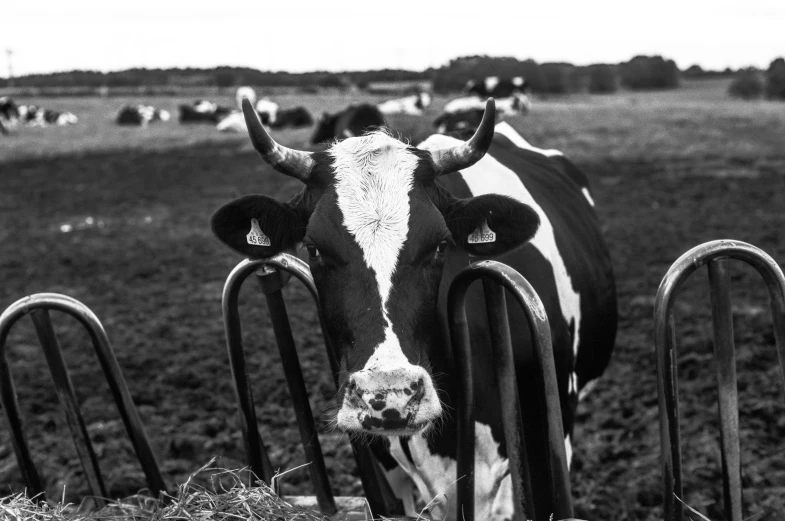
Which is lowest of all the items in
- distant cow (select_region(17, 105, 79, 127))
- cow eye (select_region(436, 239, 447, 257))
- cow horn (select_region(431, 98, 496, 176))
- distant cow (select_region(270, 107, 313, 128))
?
cow eye (select_region(436, 239, 447, 257))

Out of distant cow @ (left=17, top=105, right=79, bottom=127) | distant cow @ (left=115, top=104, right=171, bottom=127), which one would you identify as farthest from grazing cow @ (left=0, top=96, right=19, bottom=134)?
distant cow @ (left=115, top=104, right=171, bottom=127)

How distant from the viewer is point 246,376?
3.25 meters

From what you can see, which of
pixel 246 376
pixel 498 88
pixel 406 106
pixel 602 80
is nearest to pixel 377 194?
pixel 246 376

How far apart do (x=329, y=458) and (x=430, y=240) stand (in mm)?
2547

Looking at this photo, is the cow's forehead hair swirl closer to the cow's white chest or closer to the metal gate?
the metal gate

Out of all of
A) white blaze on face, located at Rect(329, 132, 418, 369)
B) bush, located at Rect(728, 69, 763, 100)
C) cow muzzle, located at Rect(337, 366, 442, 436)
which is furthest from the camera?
bush, located at Rect(728, 69, 763, 100)

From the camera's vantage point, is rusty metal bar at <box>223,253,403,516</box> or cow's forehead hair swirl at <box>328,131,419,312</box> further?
rusty metal bar at <box>223,253,403,516</box>

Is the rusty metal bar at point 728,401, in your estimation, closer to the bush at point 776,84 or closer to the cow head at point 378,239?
the cow head at point 378,239

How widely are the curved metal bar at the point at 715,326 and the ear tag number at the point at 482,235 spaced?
68cm

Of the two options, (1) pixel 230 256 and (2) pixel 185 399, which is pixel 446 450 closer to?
(2) pixel 185 399

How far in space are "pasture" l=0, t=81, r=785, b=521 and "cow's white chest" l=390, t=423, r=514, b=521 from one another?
111 cm

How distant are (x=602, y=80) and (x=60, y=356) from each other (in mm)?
50300

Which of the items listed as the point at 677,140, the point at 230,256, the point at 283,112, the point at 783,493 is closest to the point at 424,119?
the point at 283,112

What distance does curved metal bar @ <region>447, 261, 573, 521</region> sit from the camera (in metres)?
2.53
